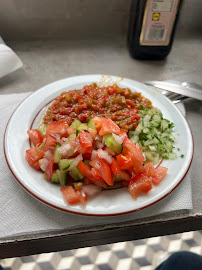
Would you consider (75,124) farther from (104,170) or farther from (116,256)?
(116,256)

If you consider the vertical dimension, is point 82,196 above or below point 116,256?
above

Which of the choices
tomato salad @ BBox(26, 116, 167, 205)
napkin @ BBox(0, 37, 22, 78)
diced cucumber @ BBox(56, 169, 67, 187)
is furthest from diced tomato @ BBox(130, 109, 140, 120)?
napkin @ BBox(0, 37, 22, 78)

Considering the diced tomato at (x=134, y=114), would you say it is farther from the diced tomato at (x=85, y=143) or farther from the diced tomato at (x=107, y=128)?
the diced tomato at (x=85, y=143)

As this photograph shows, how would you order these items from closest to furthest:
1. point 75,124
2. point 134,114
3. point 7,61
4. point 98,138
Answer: point 98,138 < point 75,124 < point 134,114 < point 7,61

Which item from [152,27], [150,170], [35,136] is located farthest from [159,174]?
[152,27]

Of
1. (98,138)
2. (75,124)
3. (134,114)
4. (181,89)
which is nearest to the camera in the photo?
(98,138)

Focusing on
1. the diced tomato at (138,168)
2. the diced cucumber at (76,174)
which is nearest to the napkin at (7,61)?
the diced cucumber at (76,174)

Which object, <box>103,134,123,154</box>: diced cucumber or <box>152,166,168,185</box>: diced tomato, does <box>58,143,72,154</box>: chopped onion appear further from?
<box>152,166,168,185</box>: diced tomato
